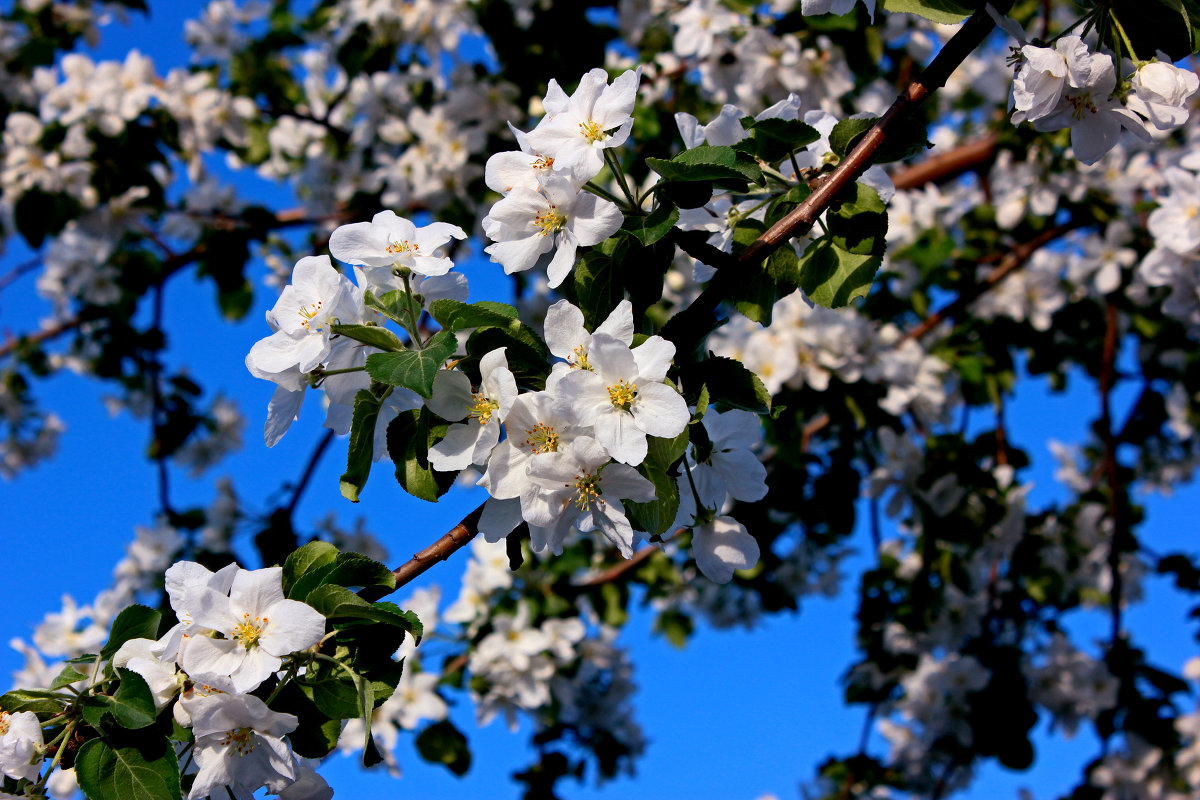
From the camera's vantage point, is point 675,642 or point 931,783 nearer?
point 931,783

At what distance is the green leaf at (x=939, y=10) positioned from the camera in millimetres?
1241

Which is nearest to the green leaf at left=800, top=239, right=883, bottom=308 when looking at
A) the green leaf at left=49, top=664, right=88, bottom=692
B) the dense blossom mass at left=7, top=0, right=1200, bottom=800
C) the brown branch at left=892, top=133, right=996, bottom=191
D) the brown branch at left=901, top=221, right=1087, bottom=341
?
the dense blossom mass at left=7, top=0, right=1200, bottom=800

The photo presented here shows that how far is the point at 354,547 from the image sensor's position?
187 inches

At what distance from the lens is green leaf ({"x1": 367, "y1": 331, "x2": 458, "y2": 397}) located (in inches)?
42.8

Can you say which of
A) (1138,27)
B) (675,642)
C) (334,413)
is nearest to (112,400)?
(675,642)

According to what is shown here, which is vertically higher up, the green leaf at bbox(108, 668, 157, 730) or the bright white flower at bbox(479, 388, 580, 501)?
the bright white flower at bbox(479, 388, 580, 501)

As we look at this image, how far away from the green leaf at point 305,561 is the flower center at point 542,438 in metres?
0.35

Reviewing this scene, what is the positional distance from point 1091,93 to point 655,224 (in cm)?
66

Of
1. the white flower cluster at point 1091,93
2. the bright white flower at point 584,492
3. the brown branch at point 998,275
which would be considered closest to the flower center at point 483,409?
the bright white flower at point 584,492

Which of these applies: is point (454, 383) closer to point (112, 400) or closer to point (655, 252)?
point (655, 252)

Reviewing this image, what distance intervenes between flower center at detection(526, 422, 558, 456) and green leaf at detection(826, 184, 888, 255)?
53cm

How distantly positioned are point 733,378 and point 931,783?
3849 mm

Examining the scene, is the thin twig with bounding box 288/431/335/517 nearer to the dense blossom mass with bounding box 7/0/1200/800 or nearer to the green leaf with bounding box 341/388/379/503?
the dense blossom mass with bounding box 7/0/1200/800

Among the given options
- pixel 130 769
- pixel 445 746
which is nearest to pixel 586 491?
pixel 130 769
